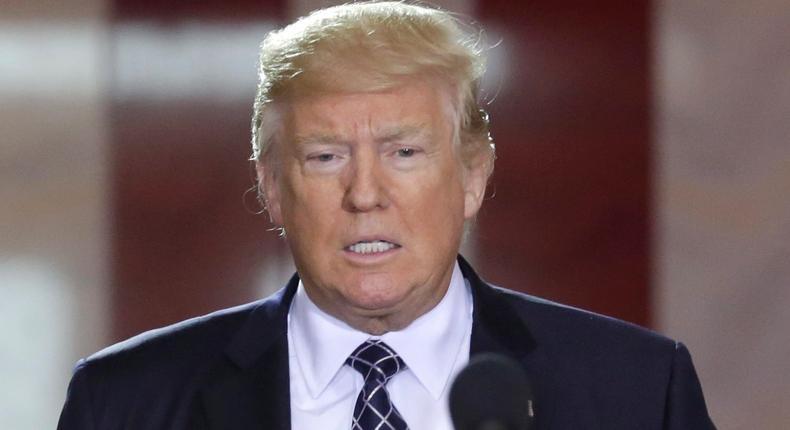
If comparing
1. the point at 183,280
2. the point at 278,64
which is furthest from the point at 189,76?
the point at 278,64

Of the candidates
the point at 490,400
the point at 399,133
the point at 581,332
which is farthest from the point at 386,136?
the point at 490,400

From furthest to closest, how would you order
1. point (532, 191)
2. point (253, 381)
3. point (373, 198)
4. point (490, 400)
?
1. point (532, 191)
2. point (253, 381)
3. point (373, 198)
4. point (490, 400)

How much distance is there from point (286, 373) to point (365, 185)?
294mm

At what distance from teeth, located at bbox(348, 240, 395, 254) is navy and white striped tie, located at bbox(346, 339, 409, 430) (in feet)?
0.49

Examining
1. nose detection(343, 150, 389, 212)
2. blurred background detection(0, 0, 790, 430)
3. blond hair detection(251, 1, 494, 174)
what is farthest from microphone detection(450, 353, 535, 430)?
blurred background detection(0, 0, 790, 430)

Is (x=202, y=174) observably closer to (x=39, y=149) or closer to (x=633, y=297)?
(x=39, y=149)

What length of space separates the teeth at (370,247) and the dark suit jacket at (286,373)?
0.67 feet

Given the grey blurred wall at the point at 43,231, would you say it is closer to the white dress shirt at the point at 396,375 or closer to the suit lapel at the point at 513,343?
the white dress shirt at the point at 396,375

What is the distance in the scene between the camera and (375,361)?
2.05 metres

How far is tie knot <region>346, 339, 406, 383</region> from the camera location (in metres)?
2.04

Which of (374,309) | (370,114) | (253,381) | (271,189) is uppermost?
(370,114)

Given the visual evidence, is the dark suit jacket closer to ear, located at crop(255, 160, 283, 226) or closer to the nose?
ear, located at crop(255, 160, 283, 226)

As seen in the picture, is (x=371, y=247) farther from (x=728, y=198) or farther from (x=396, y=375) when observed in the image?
(x=728, y=198)

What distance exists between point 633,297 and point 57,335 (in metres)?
1.05
